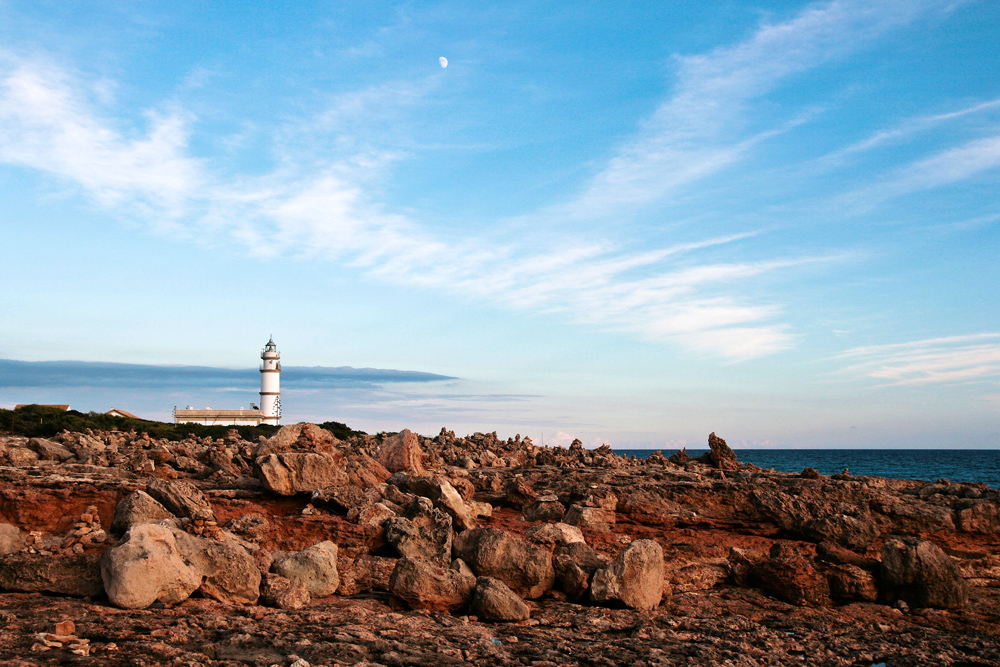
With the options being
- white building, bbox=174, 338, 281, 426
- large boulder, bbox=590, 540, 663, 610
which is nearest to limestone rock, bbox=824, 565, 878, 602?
large boulder, bbox=590, 540, 663, 610

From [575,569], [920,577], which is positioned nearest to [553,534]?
[575,569]

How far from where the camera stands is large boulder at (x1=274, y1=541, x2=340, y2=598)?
981 centimetres

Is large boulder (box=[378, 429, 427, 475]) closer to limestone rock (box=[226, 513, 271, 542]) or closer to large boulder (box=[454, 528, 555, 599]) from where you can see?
limestone rock (box=[226, 513, 271, 542])

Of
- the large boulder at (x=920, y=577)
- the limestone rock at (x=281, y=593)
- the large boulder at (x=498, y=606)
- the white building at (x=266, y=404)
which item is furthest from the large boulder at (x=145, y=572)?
the white building at (x=266, y=404)

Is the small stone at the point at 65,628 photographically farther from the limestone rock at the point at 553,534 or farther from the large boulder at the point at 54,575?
the limestone rock at the point at 553,534

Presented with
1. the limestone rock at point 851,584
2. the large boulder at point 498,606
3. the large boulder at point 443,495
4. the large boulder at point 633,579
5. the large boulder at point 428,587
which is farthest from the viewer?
the large boulder at point 443,495

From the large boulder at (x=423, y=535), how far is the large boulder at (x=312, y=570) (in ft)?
3.90

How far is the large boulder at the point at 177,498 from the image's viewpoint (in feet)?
35.4

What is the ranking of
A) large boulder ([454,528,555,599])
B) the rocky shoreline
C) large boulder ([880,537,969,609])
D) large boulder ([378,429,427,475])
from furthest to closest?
large boulder ([378,429,427,475]), large boulder ([880,537,969,609]), large boulder ([454,528,555,599]), the rocky shoreline

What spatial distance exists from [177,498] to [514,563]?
514cm

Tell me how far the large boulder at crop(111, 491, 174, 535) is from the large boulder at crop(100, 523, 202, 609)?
1.55 meters

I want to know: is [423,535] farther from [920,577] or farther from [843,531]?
[843,531]

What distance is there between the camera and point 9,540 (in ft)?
32.6

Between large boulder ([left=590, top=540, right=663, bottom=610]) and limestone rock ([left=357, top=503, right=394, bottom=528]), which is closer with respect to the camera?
large boulder ([left=590, top=540, right=663, bottom=610])
